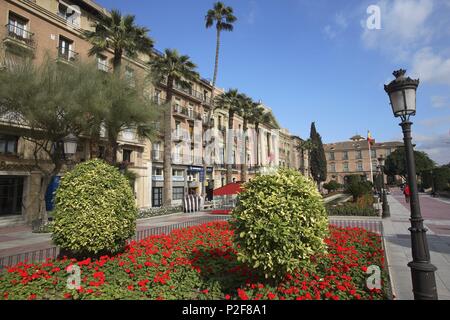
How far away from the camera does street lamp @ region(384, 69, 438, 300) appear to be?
4.22 m

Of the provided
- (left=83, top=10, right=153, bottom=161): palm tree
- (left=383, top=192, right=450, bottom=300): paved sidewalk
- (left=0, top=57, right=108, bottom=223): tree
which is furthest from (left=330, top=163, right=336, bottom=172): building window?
(left=0, top=57, right=108, bottom=223): tree

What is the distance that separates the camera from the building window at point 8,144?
57.7 feet

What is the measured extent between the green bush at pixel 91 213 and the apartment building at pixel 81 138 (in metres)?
3.89

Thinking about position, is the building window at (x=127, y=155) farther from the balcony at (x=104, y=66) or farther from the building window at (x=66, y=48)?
the building window at (x=66, y=48)

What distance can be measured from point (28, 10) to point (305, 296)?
79.7ft

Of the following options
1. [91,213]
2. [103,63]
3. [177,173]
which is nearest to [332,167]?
[177,173]

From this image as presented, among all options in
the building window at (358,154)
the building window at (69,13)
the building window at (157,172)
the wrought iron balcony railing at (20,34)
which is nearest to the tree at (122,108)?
the wrought iron balcony railing at (20,34)

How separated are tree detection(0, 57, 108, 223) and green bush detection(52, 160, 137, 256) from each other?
9399mm

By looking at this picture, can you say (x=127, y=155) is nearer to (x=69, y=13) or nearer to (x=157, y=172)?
(x=157, y=172)

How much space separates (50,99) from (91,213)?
34.7ft

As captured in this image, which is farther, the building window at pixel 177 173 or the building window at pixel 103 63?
the building window at pixel 177 173

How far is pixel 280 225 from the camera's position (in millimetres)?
4496
